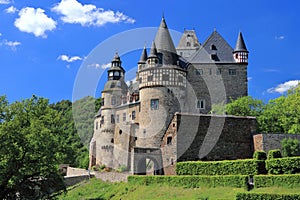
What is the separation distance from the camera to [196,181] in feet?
102

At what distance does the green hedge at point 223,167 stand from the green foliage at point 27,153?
402 inches

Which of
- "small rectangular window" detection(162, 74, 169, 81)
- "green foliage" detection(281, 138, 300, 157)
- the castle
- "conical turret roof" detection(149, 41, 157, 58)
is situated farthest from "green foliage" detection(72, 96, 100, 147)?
"green foliage" detection(281, 138, 300, 157)

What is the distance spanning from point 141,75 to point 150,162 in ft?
33.9

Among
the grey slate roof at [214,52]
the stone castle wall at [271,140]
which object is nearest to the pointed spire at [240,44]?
the grey slate roof at [214,52]

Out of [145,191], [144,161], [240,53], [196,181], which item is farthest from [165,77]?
[196,181]

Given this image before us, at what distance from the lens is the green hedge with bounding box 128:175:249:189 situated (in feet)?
93.9

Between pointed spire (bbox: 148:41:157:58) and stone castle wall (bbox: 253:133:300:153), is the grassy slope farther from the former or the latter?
pointed spire (bbox: 148:41:157:58)

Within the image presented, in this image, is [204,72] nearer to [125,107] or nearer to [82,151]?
[125,107]

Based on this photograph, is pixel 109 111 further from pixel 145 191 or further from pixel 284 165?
pixel 284 165

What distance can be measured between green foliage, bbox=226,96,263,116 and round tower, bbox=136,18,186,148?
558 centimetres

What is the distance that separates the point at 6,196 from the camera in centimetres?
3091

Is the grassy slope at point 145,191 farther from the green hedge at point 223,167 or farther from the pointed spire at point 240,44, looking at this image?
the pointed spire at point 240,44

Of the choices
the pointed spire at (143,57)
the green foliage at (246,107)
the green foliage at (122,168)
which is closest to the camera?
the green foliage at (246,107)

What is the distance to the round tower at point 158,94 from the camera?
45531 mm
